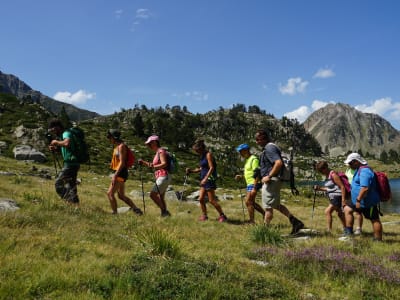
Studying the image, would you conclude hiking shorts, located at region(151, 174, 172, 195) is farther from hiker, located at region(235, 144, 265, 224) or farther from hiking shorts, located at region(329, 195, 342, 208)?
hiking shorts, located at region(329, 195, 342, 208)

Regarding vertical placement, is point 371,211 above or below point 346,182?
below

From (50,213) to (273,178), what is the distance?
573 cm

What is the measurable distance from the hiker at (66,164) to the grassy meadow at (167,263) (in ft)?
3.93

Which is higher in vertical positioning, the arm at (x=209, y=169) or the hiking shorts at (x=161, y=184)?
the arm at (x=209, y=169)

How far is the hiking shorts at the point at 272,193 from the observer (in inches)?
393

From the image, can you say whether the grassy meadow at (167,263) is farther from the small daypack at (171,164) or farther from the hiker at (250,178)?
the small daypack at (171,164)

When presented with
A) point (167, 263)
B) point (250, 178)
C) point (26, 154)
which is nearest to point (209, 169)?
point (250, 178)

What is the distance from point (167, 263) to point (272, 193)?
16.1 feet

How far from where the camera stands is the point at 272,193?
10.0 m

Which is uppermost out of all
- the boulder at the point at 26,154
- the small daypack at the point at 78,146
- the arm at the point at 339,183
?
the small daypack at the point at 78,146

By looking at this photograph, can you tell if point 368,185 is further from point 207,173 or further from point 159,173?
point 159,173

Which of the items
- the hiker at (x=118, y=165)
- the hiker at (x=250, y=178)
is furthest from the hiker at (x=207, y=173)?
the hiker at (x=118, y=165)

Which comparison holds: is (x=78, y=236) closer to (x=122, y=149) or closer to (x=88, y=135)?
(x=122, y=149)

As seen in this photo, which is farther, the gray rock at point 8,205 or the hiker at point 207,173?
the hiker at point 207,173
